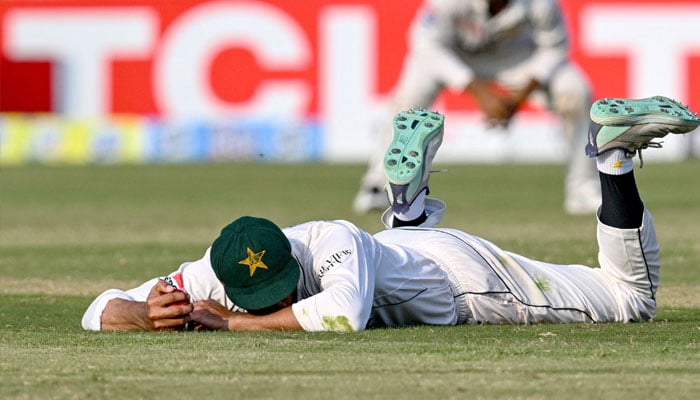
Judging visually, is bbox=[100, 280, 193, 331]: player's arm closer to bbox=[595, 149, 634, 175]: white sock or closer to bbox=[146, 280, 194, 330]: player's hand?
bbox=[146, 280, 194, 330]: player's hand

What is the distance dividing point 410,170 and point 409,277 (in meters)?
0.90

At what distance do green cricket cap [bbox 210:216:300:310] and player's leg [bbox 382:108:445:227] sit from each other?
3.78ft

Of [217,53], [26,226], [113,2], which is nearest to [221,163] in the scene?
[217,53]

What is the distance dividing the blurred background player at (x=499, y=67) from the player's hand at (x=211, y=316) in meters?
6.68

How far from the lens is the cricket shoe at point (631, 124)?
5.57 meters

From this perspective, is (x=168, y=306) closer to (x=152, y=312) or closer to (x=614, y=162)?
(x=152, y=312)

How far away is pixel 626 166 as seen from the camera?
5566 millimetres

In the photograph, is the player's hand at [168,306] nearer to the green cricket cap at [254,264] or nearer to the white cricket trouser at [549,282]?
the green cricket cap at [254,264]

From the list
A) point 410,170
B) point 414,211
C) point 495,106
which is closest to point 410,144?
point 410,170

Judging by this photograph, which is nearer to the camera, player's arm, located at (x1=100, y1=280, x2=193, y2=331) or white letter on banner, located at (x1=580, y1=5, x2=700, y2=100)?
player's arm, located at (x1=100, y1=280, x2=193, y2=331)

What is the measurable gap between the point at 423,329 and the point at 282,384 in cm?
143

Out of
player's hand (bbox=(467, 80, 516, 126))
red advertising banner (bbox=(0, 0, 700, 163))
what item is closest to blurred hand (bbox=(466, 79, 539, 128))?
player's hand (bbox=(467, 80, 516, 126))

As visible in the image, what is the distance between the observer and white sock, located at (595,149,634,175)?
5.56m

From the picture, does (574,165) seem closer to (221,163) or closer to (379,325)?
(379,325)
